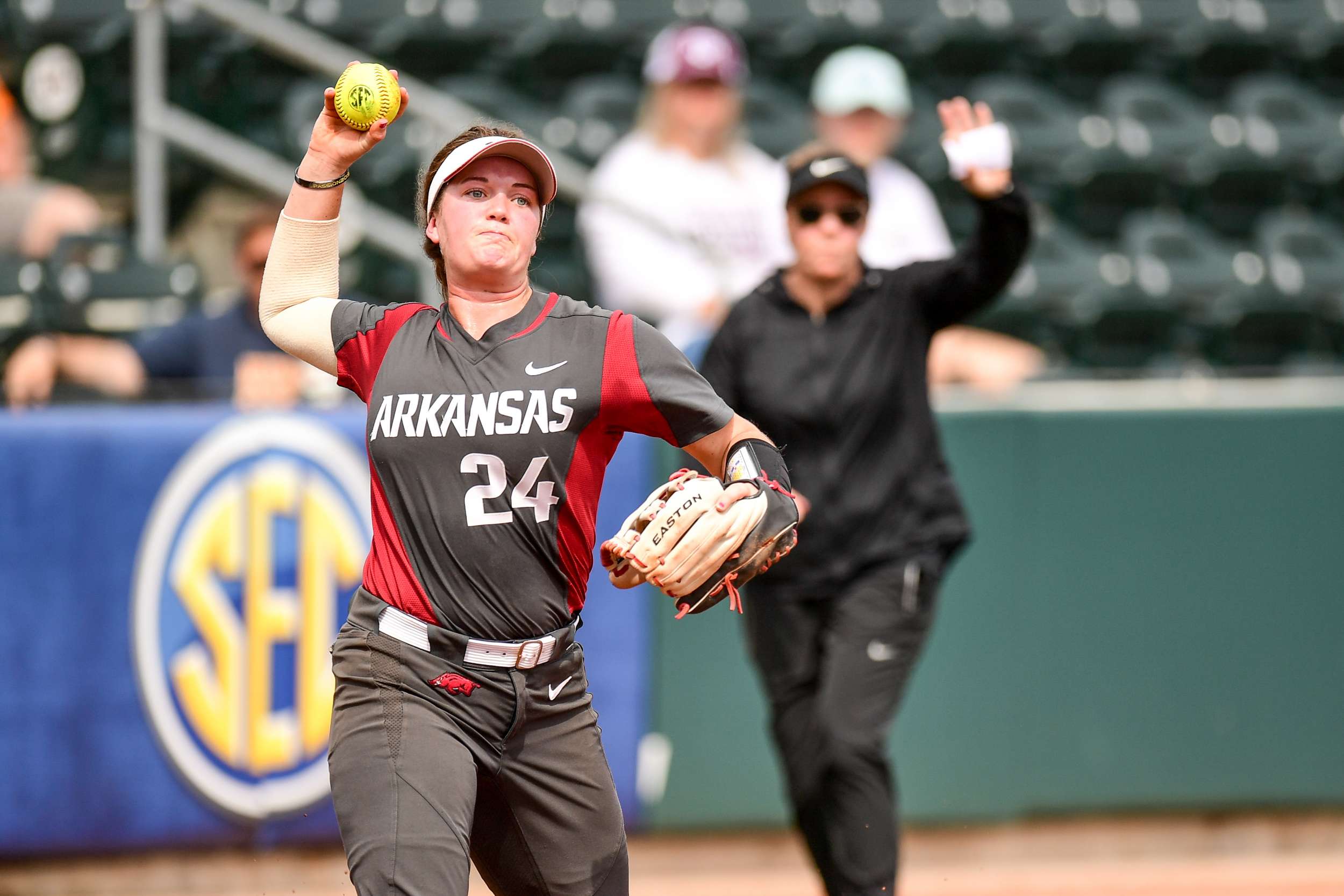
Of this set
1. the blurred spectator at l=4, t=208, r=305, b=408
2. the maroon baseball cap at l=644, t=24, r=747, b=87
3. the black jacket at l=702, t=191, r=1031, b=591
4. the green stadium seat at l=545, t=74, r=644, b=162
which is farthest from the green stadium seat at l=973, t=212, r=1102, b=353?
the blurred spectator at l=4, t=208, r=305, b=408

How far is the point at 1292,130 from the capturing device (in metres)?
9.34

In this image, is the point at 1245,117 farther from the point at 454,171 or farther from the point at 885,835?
the point at 454,171

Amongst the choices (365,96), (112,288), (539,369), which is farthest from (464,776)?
(112,288)

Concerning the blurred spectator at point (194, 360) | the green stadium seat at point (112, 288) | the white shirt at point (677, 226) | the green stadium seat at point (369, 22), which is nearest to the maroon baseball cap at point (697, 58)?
the white shirt at point (677, 226)

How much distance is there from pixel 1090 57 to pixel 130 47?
512cm

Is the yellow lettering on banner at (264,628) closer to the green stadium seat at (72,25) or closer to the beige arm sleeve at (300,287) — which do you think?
the beige arm sleeve at (300,287)

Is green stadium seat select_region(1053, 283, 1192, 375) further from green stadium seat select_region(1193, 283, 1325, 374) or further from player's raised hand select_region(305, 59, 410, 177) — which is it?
player's raised hand select_region(305, 59, 410, 177)

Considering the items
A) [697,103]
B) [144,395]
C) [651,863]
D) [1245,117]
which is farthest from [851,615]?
[1245,117]

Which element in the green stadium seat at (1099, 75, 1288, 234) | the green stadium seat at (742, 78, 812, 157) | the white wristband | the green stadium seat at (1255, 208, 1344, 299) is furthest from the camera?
the green stadium seat at (1099, 75, 1288, 234)

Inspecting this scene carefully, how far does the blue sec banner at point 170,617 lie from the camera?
5461 millimetres

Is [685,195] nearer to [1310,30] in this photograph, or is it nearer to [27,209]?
[27,209]

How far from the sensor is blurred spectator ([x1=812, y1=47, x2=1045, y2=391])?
6.68m

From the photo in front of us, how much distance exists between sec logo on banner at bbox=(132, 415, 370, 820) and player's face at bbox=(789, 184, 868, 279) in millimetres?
1729

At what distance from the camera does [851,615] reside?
4.77 m
